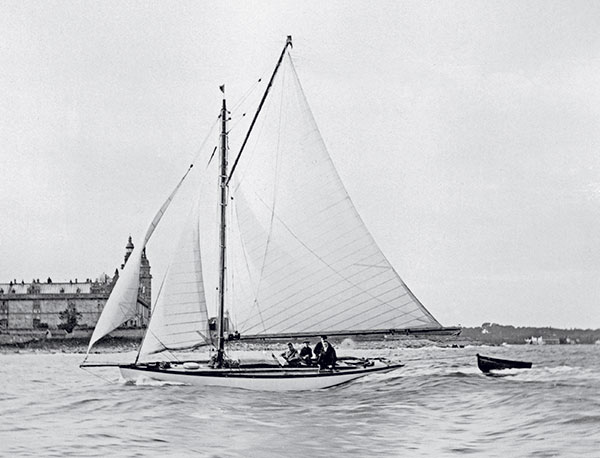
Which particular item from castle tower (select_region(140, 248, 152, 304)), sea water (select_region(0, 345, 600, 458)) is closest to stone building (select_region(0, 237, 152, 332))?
castle tower (select_region(140, 248, 152, 304))

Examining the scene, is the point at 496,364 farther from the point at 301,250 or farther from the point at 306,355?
the point at 301,250

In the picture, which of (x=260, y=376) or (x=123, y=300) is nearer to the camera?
(x=260, y=376)

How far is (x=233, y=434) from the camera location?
12.4m

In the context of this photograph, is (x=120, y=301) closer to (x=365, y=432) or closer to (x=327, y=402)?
(x=327, y=402)

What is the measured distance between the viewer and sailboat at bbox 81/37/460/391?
57.7 feet

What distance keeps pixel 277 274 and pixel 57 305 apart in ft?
198

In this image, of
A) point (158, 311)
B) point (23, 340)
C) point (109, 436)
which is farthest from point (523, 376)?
point (23, 340)

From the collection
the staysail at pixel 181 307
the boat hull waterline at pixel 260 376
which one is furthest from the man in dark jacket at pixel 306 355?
the staysail at pixel 181 307

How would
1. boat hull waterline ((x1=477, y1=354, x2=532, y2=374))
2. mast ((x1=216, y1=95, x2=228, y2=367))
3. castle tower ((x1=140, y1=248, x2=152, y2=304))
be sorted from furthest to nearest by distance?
1. boat hull waterline ((x1=477, y1=354, x2=532, y2=374))
2. castle tower ((x1=140, y1=248, x2=152, y2=304))
3. mast ((x1=216, y1=95, x2=228, y2=367))

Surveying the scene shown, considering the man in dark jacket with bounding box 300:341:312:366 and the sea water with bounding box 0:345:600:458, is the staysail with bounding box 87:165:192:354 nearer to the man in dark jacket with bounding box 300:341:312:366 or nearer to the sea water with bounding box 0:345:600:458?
the sea water with bounding box 0:345:600:458

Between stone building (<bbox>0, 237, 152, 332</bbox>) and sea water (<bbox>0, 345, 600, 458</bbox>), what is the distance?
152ft

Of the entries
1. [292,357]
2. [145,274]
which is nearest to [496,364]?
[292,357]

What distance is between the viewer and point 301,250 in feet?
59.6

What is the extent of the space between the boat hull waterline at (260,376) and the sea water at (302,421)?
296mm
